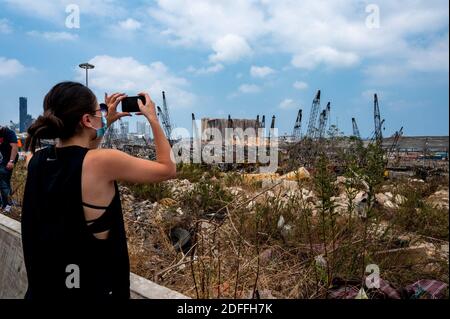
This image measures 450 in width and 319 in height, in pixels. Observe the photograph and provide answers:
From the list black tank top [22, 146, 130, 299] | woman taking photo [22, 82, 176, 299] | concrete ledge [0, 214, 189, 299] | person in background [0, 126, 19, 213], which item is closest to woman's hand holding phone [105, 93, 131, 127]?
woman taking photo [22, 82, 176, 299]

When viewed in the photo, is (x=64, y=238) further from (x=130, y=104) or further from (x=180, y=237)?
(x=180, y=237)

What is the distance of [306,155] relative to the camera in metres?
12.6

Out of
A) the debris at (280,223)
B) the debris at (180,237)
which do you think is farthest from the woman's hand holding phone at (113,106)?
the debris at (280,223)

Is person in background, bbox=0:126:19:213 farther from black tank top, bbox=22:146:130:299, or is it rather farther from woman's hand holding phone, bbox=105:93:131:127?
black tank top, bbox=22:146:130:299

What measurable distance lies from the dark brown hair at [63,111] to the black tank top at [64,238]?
8 cm

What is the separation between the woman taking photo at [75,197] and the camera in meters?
1.55

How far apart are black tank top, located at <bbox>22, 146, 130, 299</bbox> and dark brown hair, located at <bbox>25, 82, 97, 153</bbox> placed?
0.08 meters

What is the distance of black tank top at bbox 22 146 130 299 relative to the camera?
5.14 ft

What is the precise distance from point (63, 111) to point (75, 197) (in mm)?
369

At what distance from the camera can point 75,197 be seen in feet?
5.08

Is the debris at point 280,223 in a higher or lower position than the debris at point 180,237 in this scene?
higher

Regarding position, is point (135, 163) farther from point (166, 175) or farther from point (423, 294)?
point (423, 294)

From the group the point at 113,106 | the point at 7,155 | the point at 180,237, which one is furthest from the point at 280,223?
the point at 7,155

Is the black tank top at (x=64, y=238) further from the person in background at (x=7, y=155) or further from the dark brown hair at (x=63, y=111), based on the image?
the person in background at (x=7, y=155)
